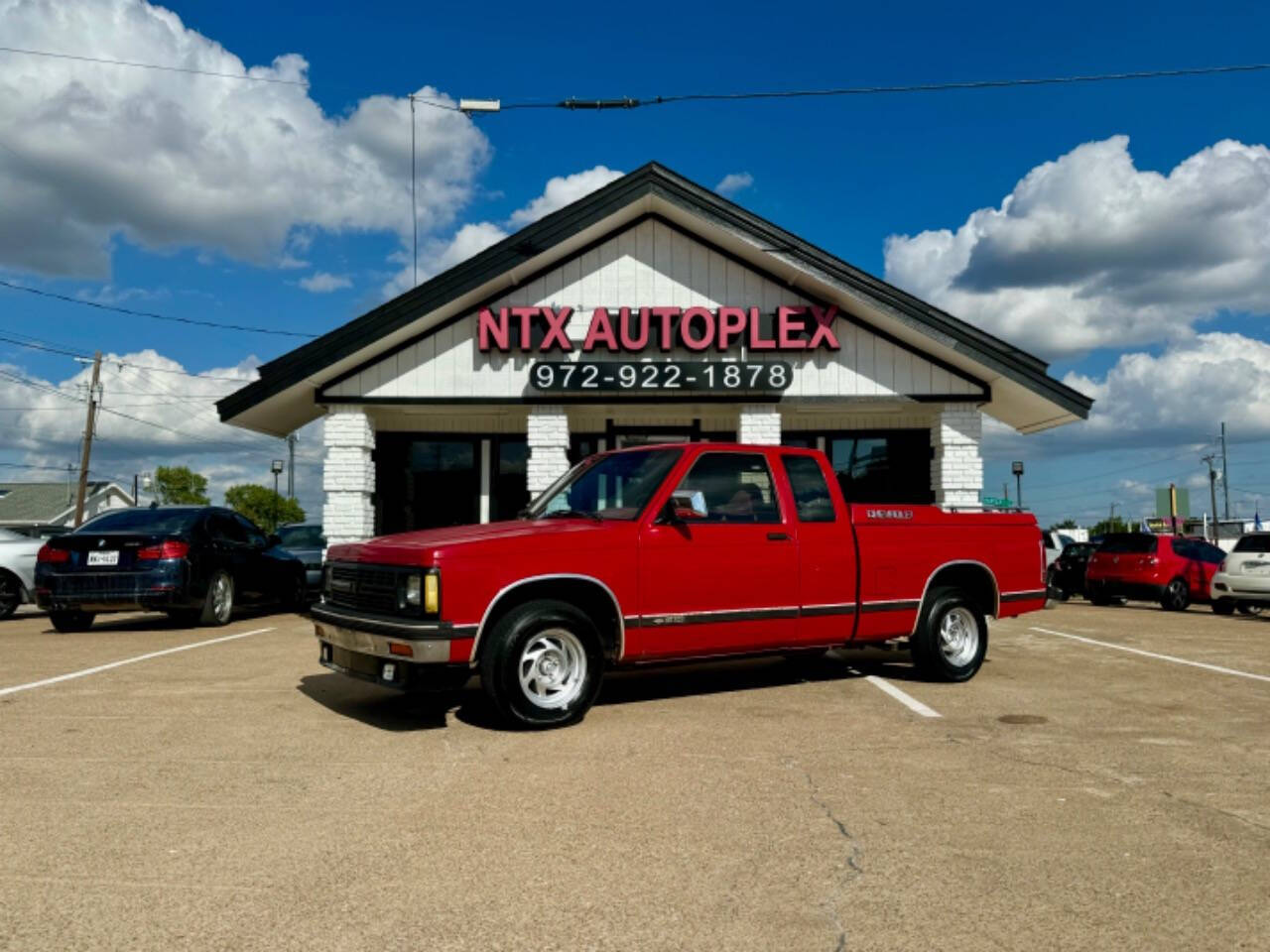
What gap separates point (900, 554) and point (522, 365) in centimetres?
765

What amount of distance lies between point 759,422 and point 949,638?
6526 millimetres

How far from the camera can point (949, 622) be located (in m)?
8.32

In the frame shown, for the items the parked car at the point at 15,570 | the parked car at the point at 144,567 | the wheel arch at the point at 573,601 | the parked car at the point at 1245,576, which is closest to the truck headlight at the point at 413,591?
the wheel arch at the point at 573,601

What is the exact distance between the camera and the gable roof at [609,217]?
13680mm

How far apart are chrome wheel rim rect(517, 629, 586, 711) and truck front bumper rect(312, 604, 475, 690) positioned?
386 mm

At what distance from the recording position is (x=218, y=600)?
41.1 feet

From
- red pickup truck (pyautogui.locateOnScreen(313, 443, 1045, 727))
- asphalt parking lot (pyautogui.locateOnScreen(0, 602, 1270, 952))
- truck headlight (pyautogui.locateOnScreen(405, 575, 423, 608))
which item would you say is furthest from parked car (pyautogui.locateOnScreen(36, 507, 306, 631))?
truck headlight (pyautogui.locateOnScreen(405, 575, 423, 608))

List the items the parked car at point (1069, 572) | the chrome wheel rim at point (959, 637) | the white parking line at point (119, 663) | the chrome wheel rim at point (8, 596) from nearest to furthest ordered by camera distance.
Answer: the white parking line at point (119, 663) → the chrome wheel rim at point (959, 637) → the chrome wheel rim at point (8, 596) → the parked car at point (1069, 572)

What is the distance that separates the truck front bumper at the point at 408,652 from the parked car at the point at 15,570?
1029 cm

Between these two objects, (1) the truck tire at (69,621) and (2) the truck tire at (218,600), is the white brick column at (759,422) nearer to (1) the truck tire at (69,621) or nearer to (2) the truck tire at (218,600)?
(2) the truck tire at (218,600)

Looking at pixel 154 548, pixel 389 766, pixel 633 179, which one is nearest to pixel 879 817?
pixel 389 766

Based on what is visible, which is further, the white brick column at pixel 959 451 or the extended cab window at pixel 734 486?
the white brick column at pixel 959 451

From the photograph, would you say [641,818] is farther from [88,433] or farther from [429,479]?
[88,433]

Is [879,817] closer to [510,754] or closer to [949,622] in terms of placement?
[510,754]
